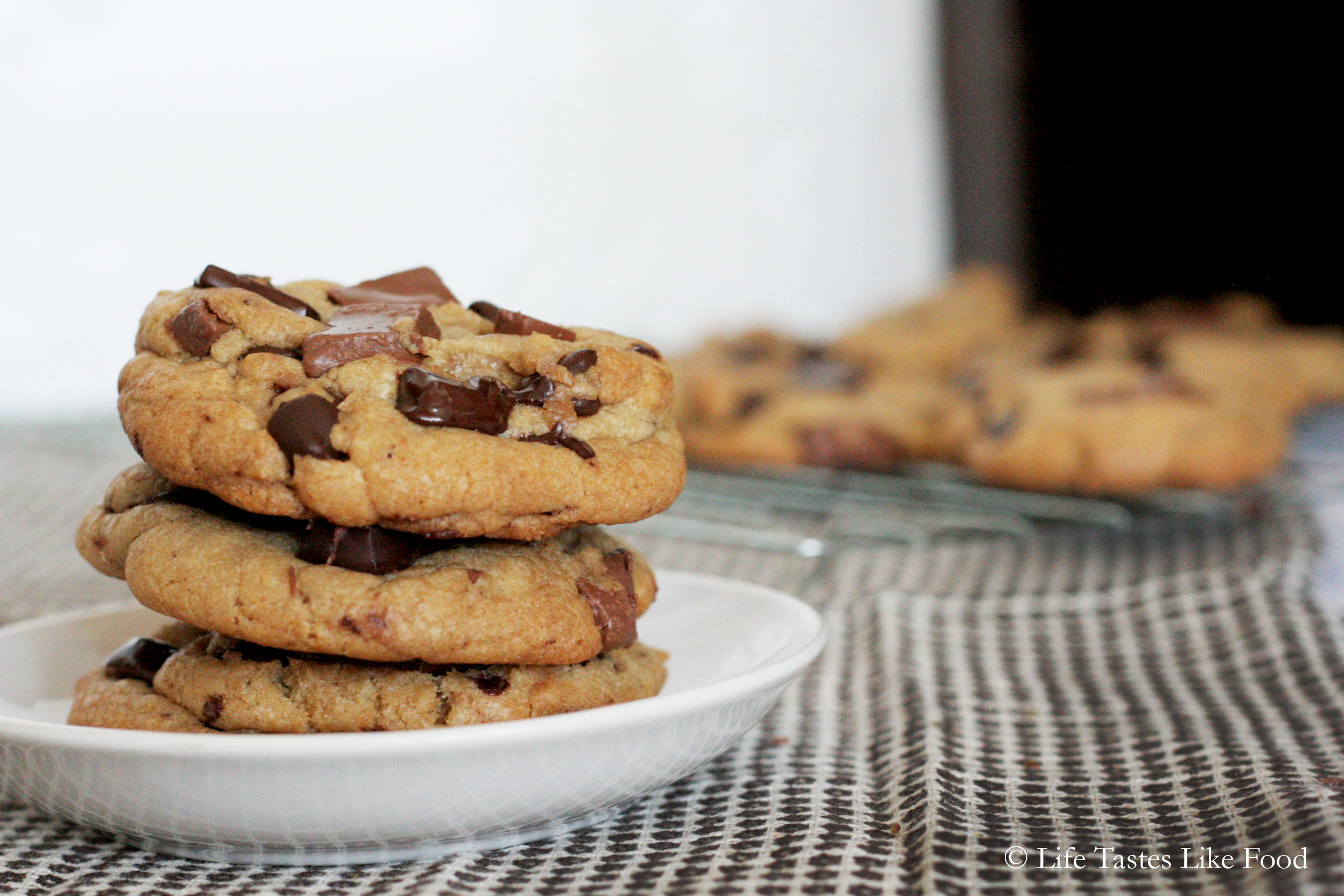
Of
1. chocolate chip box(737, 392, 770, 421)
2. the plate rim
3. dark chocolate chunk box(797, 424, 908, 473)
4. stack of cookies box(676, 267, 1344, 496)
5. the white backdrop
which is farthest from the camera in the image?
the white backdrop

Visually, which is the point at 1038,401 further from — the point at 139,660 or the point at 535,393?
the point at 139,660

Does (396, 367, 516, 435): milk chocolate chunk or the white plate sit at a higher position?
(396, 367, 516, 435): milk chocolate chunk

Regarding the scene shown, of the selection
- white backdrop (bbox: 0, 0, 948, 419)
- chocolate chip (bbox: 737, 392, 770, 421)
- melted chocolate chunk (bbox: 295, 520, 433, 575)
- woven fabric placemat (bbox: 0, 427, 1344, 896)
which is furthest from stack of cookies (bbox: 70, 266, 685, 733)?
white backdrop (bbox: 0, 0, 948, 419)

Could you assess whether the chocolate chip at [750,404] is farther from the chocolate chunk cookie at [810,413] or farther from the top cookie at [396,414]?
the top cookie at [396,414]

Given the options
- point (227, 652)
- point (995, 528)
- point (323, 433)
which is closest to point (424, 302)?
point (323, 433)

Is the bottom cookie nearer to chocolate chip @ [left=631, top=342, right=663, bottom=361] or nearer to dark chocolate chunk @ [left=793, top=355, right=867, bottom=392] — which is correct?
chocolate chip @ [left=631, top=342, right=663, bottom=361]

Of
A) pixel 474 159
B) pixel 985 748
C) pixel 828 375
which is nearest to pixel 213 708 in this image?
pixel 985 748

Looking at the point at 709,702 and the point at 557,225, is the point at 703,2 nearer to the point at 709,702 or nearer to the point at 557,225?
the point at 557,225
